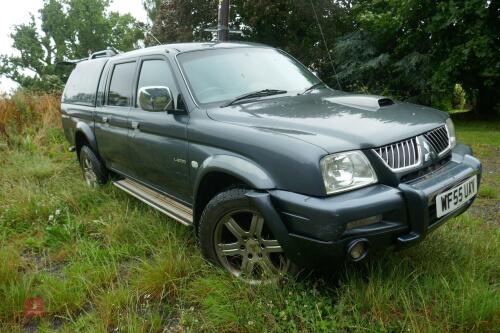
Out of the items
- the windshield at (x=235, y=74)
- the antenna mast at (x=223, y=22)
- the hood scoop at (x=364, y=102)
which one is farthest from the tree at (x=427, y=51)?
the hood scoop at (x=364, y=102)

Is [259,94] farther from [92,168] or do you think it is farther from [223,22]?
[223,22]

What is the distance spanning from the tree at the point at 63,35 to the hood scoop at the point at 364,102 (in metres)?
45.4

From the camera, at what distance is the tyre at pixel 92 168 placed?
4.79 meters

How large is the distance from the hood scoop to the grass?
101 cm

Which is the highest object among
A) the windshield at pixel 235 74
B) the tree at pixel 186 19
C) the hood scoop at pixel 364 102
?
the tree at pixel 186 19

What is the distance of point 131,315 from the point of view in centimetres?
241

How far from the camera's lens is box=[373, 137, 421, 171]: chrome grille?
7.39 ft

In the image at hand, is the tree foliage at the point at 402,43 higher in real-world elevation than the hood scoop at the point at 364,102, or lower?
higher

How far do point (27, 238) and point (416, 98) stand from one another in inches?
480

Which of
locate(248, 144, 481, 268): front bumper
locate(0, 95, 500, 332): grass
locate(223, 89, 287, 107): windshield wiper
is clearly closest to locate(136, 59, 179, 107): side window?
locate(223, 89, 287, 107): windshield wiper

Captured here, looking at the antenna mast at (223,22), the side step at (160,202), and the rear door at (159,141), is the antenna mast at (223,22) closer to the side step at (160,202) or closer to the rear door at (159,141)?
the rear door at (159,141)

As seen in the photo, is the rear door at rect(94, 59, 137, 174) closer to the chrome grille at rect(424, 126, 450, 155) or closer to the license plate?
the chrome grille at rect(424, 126, 450, 155)

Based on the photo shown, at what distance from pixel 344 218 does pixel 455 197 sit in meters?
0.86

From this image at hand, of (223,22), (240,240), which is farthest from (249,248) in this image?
(223,22)
